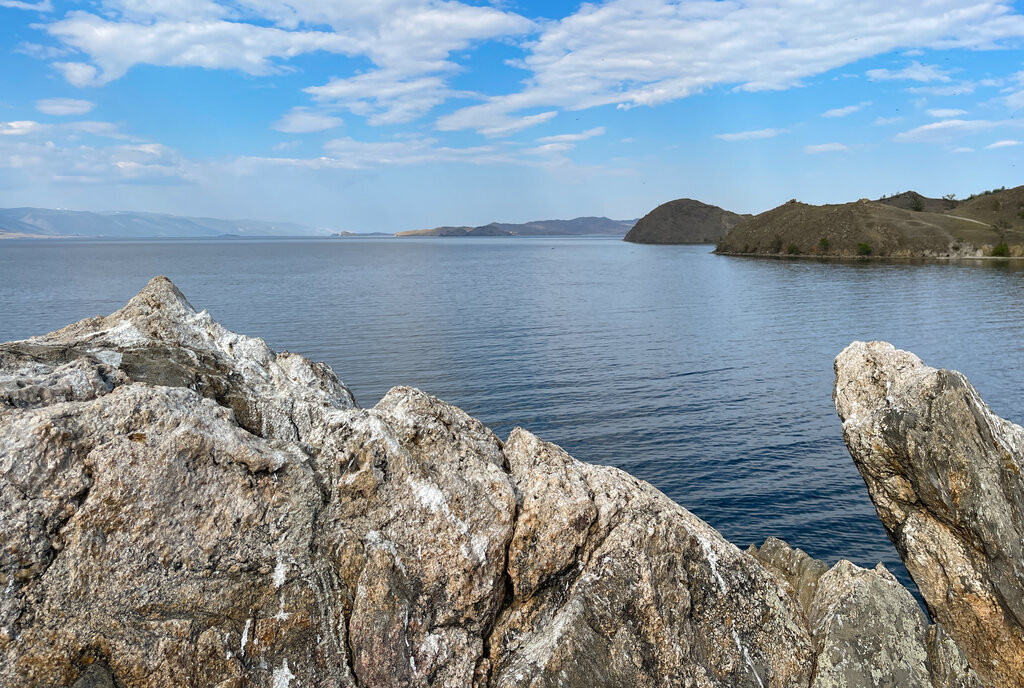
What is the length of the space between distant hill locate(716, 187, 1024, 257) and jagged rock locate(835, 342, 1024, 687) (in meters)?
154

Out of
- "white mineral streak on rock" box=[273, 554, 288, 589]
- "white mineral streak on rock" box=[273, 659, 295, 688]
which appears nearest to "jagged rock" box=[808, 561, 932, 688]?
"white mineral streak on rock" box=[273, 659, 295, 688]

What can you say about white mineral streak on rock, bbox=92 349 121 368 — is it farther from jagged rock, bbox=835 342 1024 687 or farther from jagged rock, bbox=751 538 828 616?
jagged rock, bbox=835 342 1024 687

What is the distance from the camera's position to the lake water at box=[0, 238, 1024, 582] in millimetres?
28375

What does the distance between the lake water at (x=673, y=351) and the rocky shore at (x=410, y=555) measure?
924cm

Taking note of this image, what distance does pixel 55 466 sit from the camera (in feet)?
33.6

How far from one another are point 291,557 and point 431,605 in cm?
235

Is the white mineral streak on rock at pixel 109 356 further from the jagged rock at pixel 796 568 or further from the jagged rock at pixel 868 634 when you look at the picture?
the jagged rock at pixel 868 634

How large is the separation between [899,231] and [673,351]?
13426cm

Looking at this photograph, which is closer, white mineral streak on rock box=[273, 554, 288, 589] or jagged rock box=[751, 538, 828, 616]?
white mineral streak on rock box=[273, 554, 288, 589]

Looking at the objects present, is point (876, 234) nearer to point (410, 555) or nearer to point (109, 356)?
point (410, 555)

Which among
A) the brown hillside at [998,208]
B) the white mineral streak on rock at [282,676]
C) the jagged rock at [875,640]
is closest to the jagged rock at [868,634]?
the jagged rock at [875,640]

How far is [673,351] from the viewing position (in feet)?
179

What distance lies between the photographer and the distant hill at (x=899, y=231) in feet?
496

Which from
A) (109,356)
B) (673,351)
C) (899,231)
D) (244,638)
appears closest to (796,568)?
(244,638)
